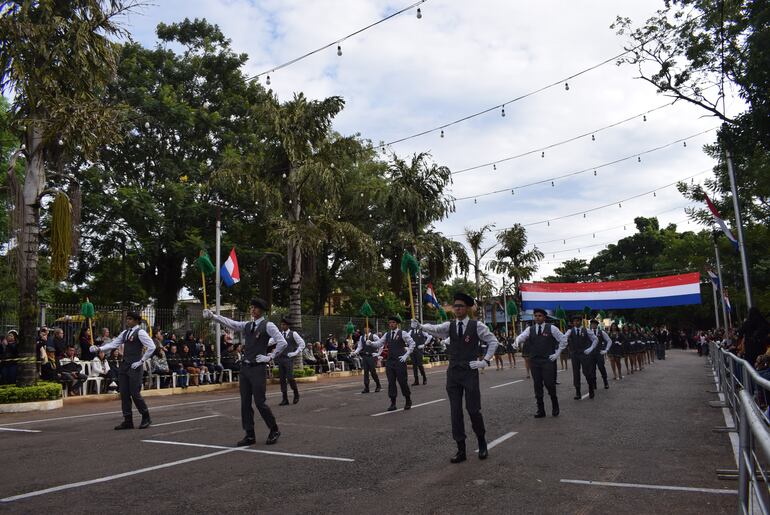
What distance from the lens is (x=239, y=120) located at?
3312 cm

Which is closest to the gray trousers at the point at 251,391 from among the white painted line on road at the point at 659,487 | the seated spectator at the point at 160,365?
the white painted line on road at the point at 659,487

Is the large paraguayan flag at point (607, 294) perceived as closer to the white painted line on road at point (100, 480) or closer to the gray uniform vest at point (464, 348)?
the gray uniform vest at point (464, 348)

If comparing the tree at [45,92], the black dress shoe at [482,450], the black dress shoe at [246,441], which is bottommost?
the black dress shoe at [482,450]

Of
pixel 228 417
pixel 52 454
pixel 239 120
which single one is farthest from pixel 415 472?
pixel 239 120

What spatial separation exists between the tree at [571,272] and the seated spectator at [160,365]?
64.6 meters

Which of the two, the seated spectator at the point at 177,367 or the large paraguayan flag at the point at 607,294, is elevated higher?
the large paraguayan flag at the point at 607,294

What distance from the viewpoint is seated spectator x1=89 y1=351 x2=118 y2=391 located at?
1747cm

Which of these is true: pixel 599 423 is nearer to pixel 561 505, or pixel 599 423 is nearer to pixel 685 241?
pixel 561 505

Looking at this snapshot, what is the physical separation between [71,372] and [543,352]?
42.9ft

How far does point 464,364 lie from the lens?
7578 mm

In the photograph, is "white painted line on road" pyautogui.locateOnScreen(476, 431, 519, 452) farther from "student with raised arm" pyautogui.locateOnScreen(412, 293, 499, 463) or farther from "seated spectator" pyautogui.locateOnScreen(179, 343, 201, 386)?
"seated spectator" pyautogui.locateOnScreen(179, 343, 201, 386)

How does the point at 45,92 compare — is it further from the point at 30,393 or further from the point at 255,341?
the point at 255,341

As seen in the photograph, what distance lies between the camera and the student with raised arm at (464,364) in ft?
24.3

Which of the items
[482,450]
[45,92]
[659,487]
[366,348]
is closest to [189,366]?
[366,348]
